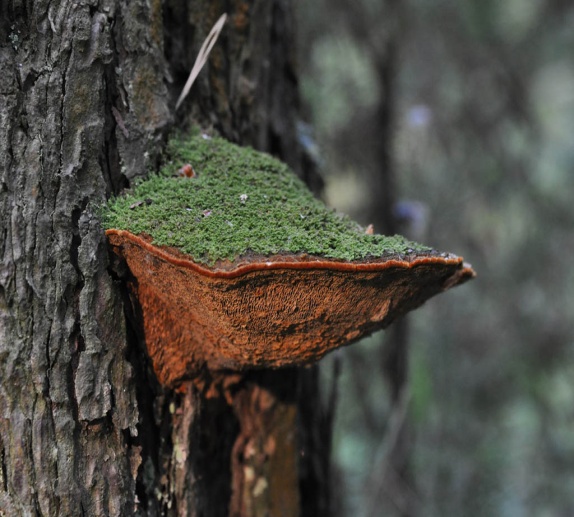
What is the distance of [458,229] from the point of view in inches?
229

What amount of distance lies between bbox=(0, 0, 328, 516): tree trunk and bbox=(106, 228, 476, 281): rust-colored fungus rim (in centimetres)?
30

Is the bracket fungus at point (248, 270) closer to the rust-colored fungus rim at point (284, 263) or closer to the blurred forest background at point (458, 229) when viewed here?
the rust-colored fungus rim at point (284, 263)

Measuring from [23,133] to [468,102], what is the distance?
16.5 feet

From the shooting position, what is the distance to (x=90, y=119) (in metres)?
1.41

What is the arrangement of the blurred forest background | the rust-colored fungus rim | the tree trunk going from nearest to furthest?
the rust-colored fungus rim
the tree trunk
the blurred forest background

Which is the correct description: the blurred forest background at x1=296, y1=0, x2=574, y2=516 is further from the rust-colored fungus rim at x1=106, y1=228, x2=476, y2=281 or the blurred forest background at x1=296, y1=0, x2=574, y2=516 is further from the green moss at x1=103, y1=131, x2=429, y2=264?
the rust-colored fungus rim at x1=106, y1=228, x2=476, y2=281

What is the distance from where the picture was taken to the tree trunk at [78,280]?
134 centimetres

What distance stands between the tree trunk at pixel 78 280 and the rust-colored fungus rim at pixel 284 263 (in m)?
0.30

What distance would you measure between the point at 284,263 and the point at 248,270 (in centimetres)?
7

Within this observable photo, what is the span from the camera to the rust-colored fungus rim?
1.09 metres

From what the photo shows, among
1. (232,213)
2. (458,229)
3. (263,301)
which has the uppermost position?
(458,229)

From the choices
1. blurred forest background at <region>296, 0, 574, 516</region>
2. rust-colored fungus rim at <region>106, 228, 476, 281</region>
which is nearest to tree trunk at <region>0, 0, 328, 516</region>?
rust-colored fungus rim at <region>106, 228, 476, 281</region>

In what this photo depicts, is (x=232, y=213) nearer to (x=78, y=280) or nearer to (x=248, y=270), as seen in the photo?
(x=248, y=270)

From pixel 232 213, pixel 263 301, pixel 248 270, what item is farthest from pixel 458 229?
pixel 248 270
